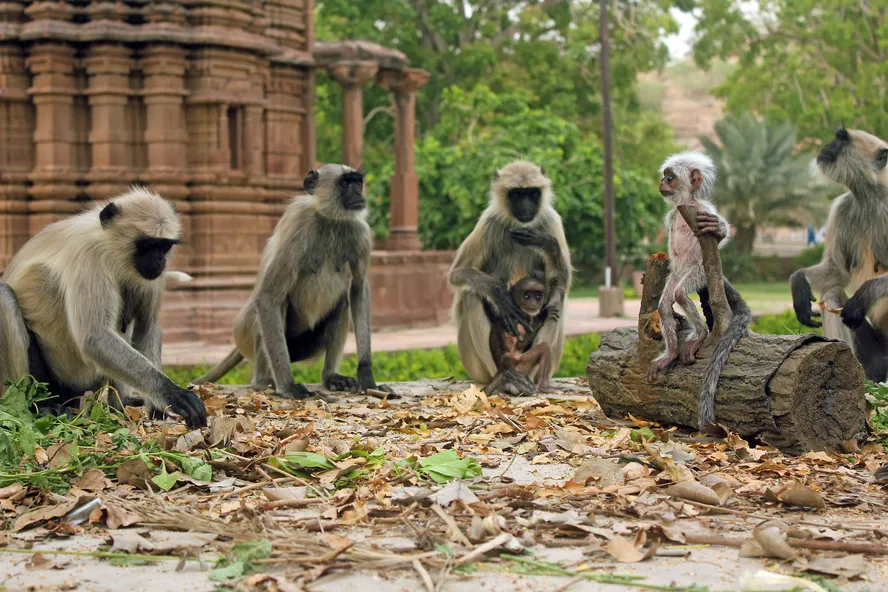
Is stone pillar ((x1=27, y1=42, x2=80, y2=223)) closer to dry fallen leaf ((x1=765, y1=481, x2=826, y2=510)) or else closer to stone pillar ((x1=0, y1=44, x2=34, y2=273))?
stone pillar ((x1=0, y1=44, x2=34, y2=273))

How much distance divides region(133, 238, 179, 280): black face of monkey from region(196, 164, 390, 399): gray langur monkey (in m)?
1.46

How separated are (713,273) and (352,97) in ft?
36.7

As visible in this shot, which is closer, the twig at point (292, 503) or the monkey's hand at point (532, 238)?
the twig at point (292, 503)

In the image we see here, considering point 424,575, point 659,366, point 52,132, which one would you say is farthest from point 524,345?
point 52,132

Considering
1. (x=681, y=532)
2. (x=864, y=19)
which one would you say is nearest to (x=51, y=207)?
(x=681, y=532)

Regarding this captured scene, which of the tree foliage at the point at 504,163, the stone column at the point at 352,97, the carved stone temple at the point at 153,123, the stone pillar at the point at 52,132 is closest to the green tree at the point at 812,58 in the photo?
the tree foliage at the point at 504,163

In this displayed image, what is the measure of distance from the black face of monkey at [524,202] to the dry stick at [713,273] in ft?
6.15

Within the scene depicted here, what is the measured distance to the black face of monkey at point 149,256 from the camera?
484 cm

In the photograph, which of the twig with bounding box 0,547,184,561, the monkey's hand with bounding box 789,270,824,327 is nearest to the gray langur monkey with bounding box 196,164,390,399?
the monkey's hand with bounding box 789,270,824,327

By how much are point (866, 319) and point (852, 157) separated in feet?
2.98

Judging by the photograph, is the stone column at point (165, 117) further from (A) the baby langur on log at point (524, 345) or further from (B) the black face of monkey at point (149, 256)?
(B) the black face of monkey at point (149, 256)

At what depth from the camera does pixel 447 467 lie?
4.01m

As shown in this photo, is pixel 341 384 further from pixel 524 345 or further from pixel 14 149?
pixel 14 149

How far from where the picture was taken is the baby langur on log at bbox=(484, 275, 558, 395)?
6.31 metres
